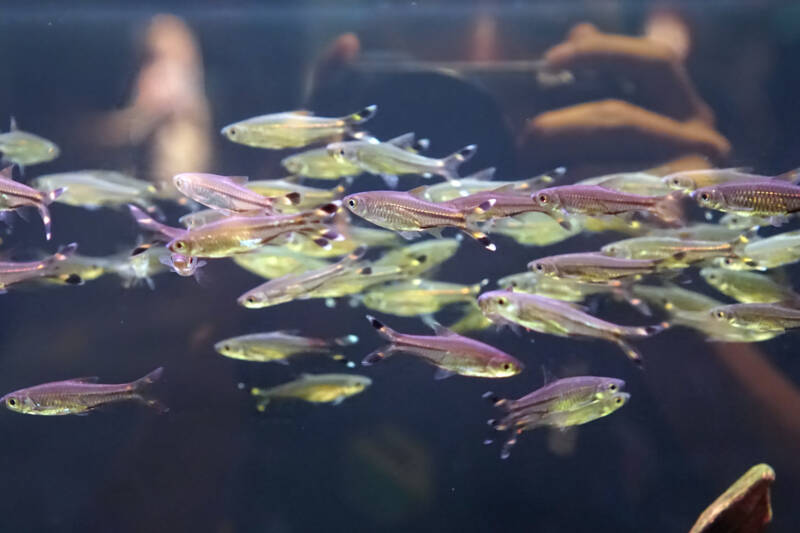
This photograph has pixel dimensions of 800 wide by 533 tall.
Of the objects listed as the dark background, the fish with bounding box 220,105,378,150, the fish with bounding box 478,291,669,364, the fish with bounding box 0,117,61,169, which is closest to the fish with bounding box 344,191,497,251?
the fish with bounding box 478,291,669,364

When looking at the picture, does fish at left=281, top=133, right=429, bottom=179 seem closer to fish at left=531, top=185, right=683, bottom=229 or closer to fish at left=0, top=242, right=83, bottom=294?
fish at left=531, top=185, right=683, bottom=229

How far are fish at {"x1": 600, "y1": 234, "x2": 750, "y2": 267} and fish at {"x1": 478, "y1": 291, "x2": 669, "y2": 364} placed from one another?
0.54 metres

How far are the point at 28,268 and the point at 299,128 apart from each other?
6.14ft

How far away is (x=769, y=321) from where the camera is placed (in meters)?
3.54

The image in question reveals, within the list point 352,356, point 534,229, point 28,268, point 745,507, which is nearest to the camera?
point 745,507

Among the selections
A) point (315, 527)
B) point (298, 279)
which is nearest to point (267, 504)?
point (315, 527)

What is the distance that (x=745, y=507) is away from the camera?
3.02 m

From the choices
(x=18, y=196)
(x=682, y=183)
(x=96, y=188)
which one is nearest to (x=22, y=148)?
(x=96, y=188)

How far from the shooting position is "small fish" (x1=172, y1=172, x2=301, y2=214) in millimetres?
2818

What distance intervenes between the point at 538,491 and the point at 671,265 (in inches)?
133

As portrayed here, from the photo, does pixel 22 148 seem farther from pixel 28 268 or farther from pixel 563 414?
pixel 563 414

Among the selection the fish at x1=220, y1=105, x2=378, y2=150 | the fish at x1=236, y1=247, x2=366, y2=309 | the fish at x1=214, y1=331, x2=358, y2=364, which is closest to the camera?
the fish at x1=236, y1=247, x2=366, y2=309

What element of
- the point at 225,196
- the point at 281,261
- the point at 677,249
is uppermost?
the point at 225,196

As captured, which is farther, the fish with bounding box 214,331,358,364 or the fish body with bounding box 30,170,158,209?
the fish body with bounding box 30,170,158,209
